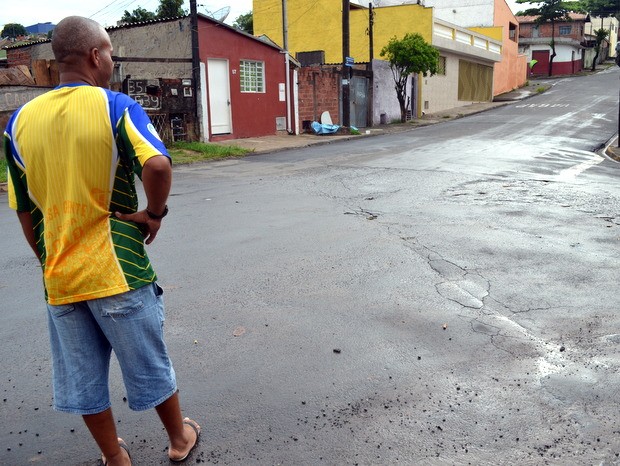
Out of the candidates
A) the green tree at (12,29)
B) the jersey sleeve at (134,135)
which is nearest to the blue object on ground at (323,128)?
the jersey sleeve at (134,135)

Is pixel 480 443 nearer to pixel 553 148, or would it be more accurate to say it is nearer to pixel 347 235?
pixel 347 235

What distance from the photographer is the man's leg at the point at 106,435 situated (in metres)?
2.55

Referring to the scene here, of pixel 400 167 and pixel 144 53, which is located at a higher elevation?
pixel 144 53

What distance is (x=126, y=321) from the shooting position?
241 centimetres

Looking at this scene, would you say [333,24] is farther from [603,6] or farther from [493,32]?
[603,6]

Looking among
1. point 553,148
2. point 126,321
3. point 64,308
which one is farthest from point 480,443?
point 553,148

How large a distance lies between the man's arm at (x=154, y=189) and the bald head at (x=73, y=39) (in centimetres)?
53

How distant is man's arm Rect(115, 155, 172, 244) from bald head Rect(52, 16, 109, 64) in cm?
53

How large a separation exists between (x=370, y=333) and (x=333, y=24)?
3342 centimetres

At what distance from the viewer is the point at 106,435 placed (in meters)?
2.57

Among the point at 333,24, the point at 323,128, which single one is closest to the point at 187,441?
the point at 323,128

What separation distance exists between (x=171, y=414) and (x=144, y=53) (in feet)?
63.7

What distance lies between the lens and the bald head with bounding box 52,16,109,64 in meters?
2.35

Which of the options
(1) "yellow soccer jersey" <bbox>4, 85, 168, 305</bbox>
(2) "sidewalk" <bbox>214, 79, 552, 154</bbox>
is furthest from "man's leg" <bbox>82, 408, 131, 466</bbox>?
(2) "sidewalk" <bbox>214, 79, 552, 154</bbox>
